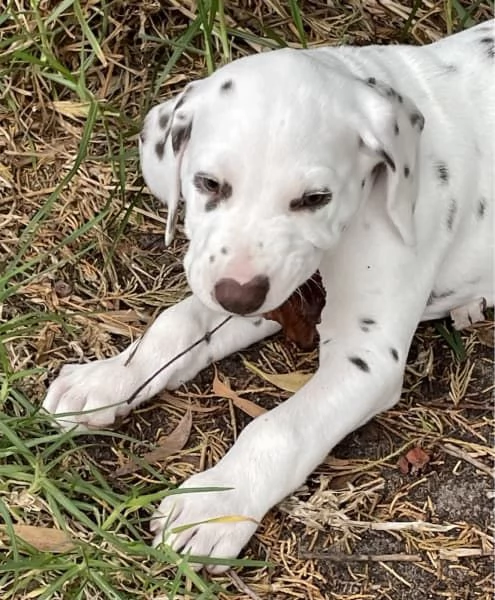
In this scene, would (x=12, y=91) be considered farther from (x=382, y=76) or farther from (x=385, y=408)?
(x=385, y=408)

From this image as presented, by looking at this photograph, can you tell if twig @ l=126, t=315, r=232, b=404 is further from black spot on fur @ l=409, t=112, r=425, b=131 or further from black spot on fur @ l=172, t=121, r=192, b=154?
black spot on fur @ l=409, t=112, r=425, b=131

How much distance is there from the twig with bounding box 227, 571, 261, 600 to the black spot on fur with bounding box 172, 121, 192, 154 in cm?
158

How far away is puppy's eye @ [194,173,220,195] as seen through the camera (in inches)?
157

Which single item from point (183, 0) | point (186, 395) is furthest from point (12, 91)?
point (186, 395)

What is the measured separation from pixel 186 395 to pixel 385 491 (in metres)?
0.92

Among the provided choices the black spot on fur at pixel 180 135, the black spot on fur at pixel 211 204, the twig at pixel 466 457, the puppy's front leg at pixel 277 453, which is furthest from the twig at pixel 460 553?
A: the black spot on fur at pixel 180 135

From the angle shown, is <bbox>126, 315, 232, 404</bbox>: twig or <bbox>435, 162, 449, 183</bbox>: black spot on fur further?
<bbox>126, 315, 232, 404</bbox>: twig

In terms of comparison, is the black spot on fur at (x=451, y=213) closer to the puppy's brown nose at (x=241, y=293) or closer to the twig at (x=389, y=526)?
the puppy's brown nose at (x=241, y=293)

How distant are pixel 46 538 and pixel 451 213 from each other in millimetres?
1994

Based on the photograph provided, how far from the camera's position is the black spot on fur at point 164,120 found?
447cm

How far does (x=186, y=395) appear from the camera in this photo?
4898mm

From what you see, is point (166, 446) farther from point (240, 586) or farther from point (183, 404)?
point (240, 586)

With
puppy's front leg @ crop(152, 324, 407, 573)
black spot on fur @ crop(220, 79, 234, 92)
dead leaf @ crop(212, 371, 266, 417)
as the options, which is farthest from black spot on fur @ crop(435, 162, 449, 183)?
dead leaf @ crop(212, 371, 266, 417)

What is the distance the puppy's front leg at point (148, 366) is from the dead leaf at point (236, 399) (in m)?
0.11
